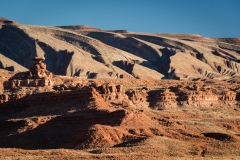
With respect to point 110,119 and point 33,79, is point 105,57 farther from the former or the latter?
point 110,119

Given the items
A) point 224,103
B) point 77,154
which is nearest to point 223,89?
point 224,103

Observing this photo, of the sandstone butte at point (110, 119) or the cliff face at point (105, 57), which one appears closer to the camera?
the sandstone butte at point (110, 119)

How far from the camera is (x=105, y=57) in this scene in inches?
6565

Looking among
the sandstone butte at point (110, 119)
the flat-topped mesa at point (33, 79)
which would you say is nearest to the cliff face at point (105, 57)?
the sandstone butte at point (110, 119)

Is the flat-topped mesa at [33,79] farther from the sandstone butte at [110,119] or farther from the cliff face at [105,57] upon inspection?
the cliff face at [105,57]

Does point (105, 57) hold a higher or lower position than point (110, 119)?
lower

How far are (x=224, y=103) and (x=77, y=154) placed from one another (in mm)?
60780

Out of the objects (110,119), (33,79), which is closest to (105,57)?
(33,79)

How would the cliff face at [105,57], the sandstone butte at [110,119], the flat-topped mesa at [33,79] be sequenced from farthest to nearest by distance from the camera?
the cliff face at [105,57]
the flat-topped mesa at [33,79]
the sandstone butte at [110,119]

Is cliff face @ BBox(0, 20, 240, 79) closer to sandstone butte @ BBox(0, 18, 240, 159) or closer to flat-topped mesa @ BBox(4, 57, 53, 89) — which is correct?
sandstone butte @ BBox(0, 18, 240, 159)

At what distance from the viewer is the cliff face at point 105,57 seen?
153125 mm

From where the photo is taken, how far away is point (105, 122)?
58531mm

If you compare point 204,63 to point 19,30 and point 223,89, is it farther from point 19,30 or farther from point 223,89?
point 223,89

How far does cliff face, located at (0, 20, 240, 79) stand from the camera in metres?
153
